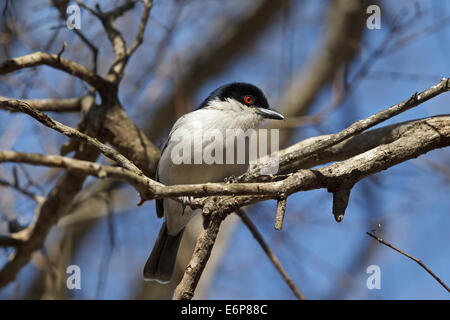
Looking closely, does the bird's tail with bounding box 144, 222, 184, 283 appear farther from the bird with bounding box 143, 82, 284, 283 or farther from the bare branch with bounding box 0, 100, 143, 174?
the bare branch with bounding box 0, 100, 143, 174

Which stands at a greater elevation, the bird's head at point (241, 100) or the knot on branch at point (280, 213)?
the bird's head at point (241, 100)

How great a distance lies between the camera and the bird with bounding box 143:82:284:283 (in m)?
3.97

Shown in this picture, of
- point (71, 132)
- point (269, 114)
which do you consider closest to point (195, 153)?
point (269, 114)

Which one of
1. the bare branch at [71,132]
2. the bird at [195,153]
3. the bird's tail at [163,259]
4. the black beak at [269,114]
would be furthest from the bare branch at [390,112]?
the bird's tail at [163,259]

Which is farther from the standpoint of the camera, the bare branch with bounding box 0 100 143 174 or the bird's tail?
the bird's tail

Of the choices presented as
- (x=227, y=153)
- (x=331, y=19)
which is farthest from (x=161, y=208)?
(x=331, y=19)

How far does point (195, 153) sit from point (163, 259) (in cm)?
115

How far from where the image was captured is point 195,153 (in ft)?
12.8

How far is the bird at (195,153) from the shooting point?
3.97 metres

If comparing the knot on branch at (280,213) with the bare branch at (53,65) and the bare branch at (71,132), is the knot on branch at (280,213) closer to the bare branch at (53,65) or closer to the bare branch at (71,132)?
the bare branch at (71,132)

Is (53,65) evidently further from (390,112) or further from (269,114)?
(390,112)

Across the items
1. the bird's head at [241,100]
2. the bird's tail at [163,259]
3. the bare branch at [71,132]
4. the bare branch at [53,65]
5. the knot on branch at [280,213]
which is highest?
the bare branch at [53,65]

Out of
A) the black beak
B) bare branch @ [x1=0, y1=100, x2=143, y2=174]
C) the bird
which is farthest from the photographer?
the black beak

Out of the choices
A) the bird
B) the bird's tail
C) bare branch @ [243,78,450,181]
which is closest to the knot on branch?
bare branch @ [243,78,450,181]
